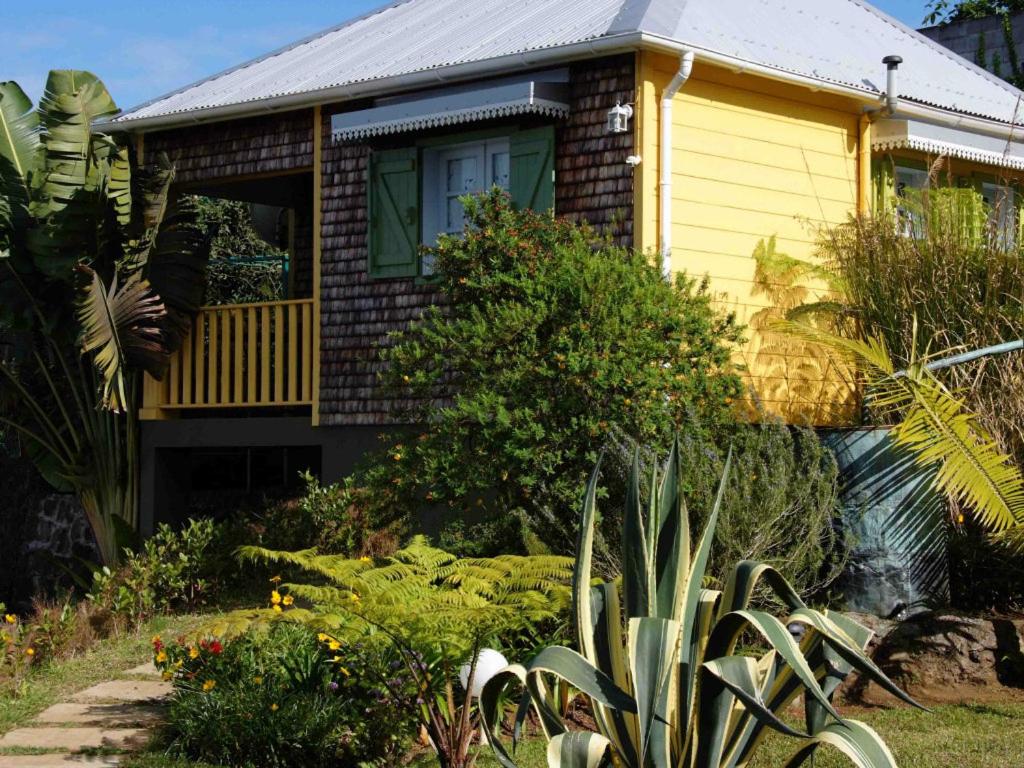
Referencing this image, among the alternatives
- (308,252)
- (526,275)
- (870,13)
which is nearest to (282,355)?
(308,252)

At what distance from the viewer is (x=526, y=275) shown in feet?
35.6

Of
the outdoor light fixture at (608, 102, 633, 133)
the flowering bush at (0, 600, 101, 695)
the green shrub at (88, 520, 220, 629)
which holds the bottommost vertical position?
the flowering bush at (0, 600, 101, 695)

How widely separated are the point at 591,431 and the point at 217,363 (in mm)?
6467

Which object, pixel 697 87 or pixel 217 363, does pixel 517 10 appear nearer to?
pixel 697 87

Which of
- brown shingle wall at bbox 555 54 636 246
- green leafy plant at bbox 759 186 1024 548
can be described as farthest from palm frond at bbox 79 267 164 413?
green leafy plant at bbox 759 186 1024 548

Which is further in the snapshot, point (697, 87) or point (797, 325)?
point (697, 87)

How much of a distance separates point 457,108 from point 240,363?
3747 mm

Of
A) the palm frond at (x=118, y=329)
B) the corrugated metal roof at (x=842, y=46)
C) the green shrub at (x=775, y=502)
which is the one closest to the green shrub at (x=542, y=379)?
the green shrub at (x=775, y=502)

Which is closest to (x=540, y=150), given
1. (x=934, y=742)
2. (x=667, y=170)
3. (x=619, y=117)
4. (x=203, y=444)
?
(x=619, y=117)

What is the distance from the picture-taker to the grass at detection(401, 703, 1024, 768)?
696 cm

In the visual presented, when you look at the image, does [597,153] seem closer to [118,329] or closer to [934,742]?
[118,329]

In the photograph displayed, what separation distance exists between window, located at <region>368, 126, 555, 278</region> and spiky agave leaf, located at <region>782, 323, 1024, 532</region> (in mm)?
4100

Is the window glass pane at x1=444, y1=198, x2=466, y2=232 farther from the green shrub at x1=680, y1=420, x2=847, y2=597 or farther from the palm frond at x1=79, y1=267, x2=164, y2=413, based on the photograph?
the green shrub at x1=680, y1=420, x2=847, y2=597

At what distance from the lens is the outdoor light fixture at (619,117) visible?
11.8 metres
